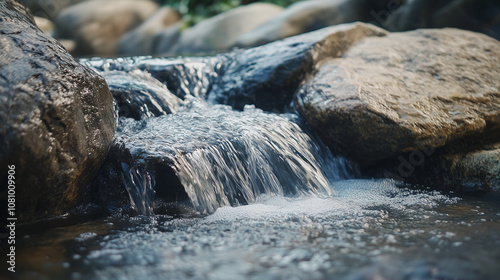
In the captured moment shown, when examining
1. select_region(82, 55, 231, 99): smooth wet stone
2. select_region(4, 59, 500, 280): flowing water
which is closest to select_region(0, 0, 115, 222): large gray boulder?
select_region(4, 59, 500, 280): flowing water

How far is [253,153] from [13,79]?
1684 mm


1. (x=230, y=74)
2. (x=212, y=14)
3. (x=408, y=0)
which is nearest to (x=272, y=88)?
(x=230, y=74)

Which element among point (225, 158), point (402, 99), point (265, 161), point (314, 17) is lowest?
point (265, 161)

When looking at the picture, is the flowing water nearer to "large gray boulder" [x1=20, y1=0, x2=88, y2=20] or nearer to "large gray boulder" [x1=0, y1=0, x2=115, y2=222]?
"large gray boulder" [x1=0, y1=0, x2=115, y2=222]

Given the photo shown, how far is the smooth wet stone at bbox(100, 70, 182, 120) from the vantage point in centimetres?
380

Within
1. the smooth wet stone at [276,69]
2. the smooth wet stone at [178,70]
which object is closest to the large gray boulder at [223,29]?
the smooth wet stone at [178,70]

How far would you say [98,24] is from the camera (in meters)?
12.1

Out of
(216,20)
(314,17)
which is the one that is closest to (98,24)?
(216,20)

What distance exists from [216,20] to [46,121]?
8144 millimetres

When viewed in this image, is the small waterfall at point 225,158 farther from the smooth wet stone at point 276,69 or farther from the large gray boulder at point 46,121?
the smooth wet stone at point 276,69

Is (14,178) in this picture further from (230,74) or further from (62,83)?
(230,74)

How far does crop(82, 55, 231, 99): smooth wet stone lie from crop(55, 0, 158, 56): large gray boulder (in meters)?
7.95

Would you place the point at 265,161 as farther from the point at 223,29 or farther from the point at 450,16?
the point at 223,29

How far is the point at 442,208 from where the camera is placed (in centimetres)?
267
